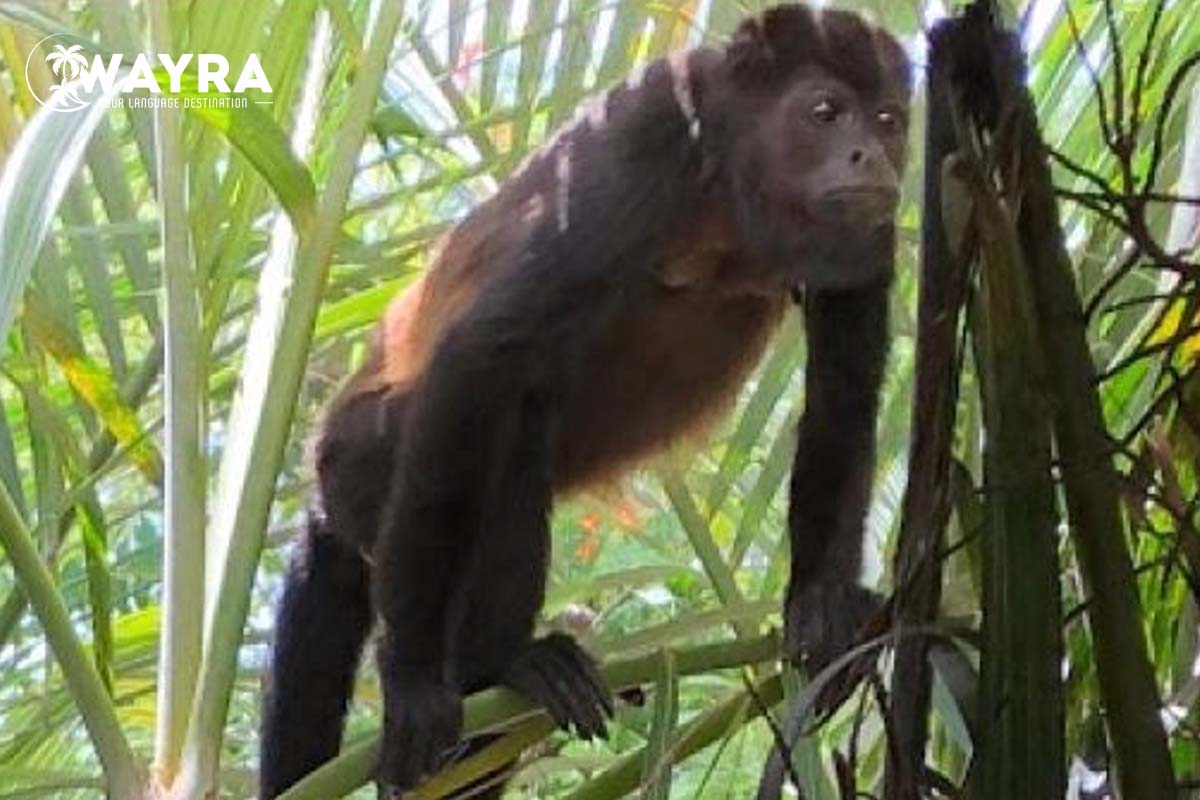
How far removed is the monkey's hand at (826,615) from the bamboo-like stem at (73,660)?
0.32m

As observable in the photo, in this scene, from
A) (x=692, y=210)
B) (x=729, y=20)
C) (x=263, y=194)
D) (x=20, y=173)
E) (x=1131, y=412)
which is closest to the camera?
(x=20, y=173)

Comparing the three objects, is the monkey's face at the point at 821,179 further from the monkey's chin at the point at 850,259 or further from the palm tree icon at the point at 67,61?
the palm tree icon at the point at 67,61

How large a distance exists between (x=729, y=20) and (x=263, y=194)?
0.52 meters

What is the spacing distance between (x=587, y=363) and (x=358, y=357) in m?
0.33

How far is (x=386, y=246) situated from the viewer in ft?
4.82

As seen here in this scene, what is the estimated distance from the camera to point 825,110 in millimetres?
1492

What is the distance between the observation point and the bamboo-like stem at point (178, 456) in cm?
106

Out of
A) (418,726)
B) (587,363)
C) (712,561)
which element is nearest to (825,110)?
(587,363)

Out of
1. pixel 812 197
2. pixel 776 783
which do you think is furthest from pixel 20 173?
pixel 812 197

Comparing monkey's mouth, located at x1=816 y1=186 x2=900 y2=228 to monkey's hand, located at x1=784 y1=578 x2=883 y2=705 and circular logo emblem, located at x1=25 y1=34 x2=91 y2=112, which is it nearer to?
monkey's hand, located at x1=784 y1=578 x2=883 y2=705

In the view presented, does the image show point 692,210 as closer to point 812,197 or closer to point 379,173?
point 812,197

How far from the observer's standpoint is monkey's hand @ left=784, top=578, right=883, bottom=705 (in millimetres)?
1114

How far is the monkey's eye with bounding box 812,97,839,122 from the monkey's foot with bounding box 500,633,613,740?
0.41 metres
